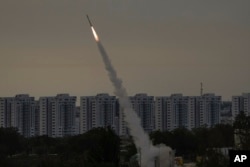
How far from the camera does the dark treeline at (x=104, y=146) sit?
188 ft

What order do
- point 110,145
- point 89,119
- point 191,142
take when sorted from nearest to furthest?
point 110,145 < point 191,142 < point 89,119

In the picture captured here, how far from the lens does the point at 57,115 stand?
470 ft

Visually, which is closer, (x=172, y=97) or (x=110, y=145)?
(x=110, y=145)

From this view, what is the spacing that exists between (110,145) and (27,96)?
3780 inches

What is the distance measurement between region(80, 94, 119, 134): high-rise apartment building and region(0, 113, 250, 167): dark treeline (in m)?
39.7

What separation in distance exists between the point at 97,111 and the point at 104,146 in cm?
8553

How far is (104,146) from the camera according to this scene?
56.9 metres

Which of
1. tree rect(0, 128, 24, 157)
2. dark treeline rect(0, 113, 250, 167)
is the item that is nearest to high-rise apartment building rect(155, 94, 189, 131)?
dark treeline rect(0, 113, 250, 167)

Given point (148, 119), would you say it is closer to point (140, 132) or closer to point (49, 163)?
point (49, 163)

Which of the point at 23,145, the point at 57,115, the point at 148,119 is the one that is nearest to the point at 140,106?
the point at 148,119

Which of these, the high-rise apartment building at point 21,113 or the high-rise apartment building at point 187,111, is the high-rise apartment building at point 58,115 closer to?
the high-rise apartment building at point 21,113

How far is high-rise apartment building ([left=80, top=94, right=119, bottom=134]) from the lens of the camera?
140 meters

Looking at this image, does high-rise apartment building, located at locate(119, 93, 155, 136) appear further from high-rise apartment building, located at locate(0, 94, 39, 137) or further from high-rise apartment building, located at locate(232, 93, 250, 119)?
high-rise apartment building, located at locate(232, 93, 250, 119)

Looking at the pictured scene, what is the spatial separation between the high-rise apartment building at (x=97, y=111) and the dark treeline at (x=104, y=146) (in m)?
39.7
